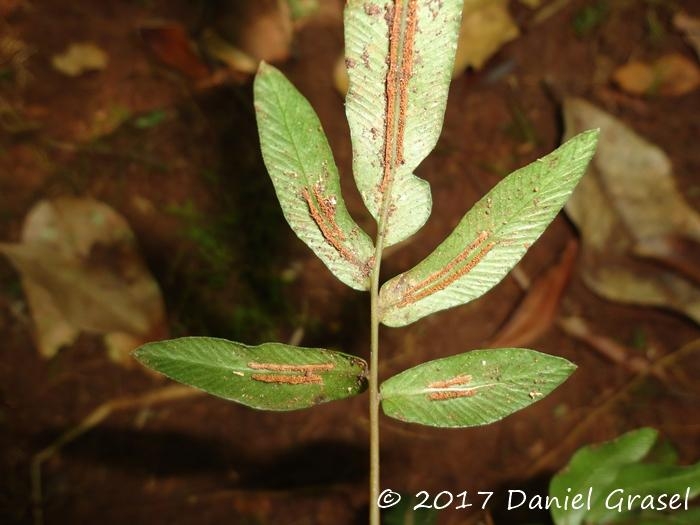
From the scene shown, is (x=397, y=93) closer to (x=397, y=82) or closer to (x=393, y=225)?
(x=397, y=82)

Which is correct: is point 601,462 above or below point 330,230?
below

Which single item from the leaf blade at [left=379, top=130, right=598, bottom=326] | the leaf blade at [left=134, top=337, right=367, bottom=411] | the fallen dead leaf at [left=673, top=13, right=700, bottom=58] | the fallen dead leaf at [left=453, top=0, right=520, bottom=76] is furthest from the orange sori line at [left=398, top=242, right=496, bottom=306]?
the fallen dead leaf at [left=673, top=13, right=700, bottom=58]

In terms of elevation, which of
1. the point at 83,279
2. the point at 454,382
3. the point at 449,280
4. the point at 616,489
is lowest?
the point at 616,489

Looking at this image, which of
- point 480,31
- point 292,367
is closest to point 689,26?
point 480,31

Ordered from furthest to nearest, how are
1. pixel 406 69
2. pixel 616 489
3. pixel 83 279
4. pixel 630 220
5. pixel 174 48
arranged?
pixel 174 48 < pixel 630 220 < pixel 83 279 < pixel 616 489 < pixel 406 69

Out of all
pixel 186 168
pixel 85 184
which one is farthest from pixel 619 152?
pixel 85 184

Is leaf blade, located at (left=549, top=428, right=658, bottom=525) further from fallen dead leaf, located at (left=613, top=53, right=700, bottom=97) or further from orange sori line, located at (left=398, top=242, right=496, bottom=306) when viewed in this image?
fallen dead leaf, located at (left=613, top=53, right=700, bottom=97)

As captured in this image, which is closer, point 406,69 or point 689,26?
point 406,69

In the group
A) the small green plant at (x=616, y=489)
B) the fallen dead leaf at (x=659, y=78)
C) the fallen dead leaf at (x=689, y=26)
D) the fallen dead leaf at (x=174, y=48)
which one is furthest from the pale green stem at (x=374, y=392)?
the fallen dead leaf at (x=689, y=26)
